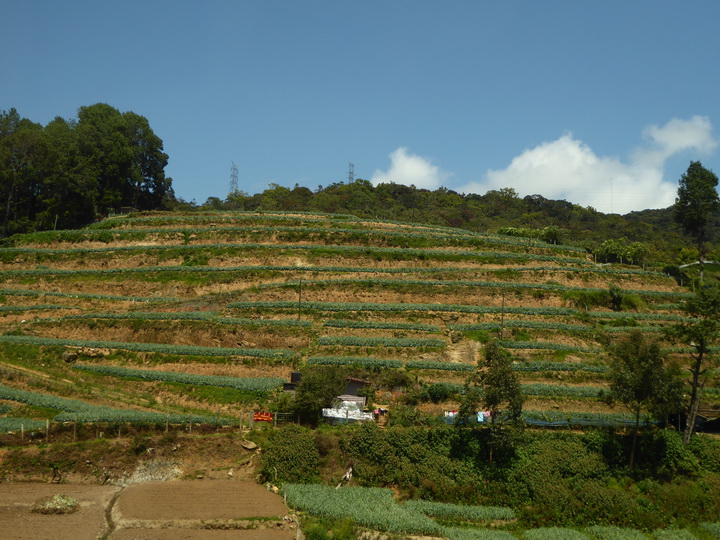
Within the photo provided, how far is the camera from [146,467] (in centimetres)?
2516

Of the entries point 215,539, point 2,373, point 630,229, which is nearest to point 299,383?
point 215,539

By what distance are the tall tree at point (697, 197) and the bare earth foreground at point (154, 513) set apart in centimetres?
4757

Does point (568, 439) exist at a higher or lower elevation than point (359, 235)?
lower

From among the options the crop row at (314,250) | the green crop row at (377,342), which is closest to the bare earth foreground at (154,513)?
the green crop row at (377,342)

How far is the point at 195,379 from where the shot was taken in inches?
1284

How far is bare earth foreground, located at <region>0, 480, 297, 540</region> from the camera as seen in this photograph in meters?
20.2

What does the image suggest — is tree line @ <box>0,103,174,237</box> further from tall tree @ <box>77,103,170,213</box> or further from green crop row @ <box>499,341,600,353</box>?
green crop row @ <box>499,341,600,353</box>

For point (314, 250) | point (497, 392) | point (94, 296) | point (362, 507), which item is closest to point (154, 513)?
point (362, 507)

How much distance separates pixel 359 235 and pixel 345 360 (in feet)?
72.8

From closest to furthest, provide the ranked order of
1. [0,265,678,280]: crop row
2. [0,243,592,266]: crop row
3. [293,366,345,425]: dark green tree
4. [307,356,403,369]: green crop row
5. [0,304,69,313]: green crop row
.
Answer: [293,366,345,425]: dark green tree, [307,356,403,369]: green crop row, [0,304,69,313]: green crop row, [0,265,678,280]: crop row, [0,243,592,266]: crop row

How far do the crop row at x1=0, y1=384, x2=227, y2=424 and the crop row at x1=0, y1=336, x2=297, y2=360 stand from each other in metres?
5.06

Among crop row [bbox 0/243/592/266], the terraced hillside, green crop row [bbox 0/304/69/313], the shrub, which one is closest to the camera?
the shrub

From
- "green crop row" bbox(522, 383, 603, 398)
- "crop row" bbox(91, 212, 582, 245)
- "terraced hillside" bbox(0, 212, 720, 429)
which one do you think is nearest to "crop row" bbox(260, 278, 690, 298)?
"terraced hillside" bbox(0, 212, 720, 429)

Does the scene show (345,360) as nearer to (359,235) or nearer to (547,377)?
(547,377)
